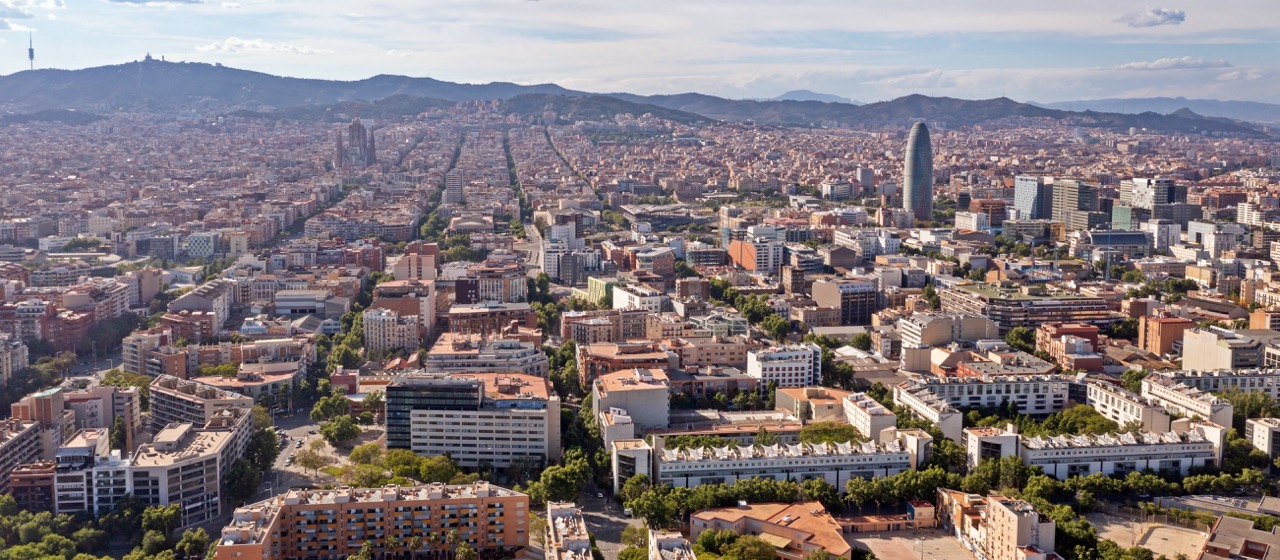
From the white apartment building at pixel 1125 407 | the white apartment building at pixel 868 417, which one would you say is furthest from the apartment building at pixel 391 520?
the white apartment building at pixel 1125 407

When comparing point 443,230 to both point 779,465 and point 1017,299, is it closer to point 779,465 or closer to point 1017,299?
point 1017,299

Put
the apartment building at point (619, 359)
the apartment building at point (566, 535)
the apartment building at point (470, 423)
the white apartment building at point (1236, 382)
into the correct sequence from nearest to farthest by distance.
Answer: the apartment building at point (566, 535) < the apartment building at point (470, 423) < the white apartment building at point (1236, 382) < the apartment building at point (619, 359)

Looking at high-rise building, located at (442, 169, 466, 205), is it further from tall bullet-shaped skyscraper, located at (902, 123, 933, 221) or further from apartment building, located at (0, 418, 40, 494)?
apartment building, located at (0, 418, 40, 494)

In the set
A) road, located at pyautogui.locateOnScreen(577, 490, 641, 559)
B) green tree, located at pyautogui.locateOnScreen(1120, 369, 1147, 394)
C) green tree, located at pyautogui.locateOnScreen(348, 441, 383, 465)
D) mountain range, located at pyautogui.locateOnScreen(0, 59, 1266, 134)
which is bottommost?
road, located at pyautogui.locateOnScreen(577, 490, 641, 559)

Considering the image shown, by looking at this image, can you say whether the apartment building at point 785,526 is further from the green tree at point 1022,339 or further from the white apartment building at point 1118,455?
the green tree at point 1022,339

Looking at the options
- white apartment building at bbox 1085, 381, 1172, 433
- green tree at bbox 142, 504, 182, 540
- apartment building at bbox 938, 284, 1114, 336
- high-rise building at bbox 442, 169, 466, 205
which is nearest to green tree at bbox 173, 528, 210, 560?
green tree at bbox 142, 504, 182, 540

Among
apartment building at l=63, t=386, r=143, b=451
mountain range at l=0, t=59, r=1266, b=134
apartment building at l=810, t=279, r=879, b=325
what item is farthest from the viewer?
mountain range at l=0, t=59, r=1266, b=134

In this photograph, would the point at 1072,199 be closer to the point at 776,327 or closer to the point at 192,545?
the point at 776,327
